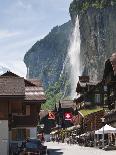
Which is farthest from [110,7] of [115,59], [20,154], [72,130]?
[20,154]

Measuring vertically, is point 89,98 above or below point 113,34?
below

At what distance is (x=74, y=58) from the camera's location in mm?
187375

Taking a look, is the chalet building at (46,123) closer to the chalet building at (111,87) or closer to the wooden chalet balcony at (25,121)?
the chalet building at (111,87)

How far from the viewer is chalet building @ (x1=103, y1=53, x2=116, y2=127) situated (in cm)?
5500

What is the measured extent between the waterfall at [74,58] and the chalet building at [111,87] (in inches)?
4543

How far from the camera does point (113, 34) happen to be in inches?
5527

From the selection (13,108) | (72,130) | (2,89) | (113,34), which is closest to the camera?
(2,89)

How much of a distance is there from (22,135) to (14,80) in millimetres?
22942

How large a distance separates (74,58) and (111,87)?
421ft

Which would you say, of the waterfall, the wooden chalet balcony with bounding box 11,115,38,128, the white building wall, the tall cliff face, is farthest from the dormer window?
the waterfall

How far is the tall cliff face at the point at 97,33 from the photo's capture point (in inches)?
5551

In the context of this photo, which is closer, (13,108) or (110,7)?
(13,108)

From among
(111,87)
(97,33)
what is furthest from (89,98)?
(97,33)

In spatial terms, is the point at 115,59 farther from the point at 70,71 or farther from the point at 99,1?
the point at 70,71
